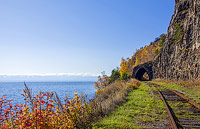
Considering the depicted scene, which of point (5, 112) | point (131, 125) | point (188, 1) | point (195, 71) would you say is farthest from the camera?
point (188, 1)

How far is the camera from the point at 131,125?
17.5 ft

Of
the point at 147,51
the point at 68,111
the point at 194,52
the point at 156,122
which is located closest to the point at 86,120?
the point at 68,111

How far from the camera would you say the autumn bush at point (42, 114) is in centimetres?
427

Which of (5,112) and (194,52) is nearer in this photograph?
(5,112)

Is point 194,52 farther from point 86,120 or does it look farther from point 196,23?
point 86,120

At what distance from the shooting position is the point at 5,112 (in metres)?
4.55

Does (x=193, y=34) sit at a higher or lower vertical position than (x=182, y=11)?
lower

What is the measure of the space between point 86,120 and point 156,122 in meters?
2.78

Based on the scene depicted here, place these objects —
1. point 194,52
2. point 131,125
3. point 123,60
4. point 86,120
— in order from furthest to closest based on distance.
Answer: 1. point 123,60
2. point 194,52
3. point 86,120
4. point 131,125

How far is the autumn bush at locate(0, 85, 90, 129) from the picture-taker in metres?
4.27

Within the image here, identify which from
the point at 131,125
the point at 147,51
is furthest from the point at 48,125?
the point at 147,51

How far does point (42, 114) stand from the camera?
15.3 feet

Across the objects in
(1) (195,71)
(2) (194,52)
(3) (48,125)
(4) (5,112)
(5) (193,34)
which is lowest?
(3) (48,125)

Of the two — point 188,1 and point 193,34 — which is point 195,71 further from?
point 188,1
